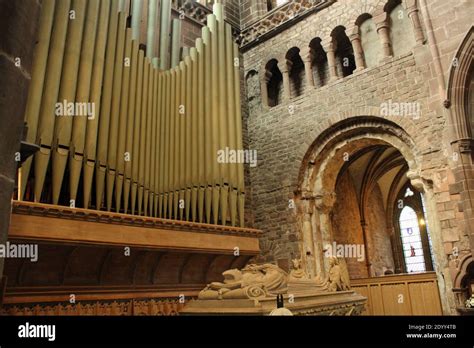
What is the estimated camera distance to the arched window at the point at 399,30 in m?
7.68

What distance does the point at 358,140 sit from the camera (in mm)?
8133

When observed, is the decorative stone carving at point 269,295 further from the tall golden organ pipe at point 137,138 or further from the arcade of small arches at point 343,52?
the arcade of small arches at point 343,52

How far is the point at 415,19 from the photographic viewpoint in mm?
7363

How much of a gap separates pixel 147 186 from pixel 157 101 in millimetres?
1356

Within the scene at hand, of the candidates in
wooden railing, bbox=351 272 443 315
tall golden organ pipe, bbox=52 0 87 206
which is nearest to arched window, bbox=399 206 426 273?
wooden railing, bbox=351 272 443 315

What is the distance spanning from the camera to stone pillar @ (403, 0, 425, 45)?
7246 millimetres

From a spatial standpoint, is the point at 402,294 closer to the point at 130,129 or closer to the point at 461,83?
the point at 461,83

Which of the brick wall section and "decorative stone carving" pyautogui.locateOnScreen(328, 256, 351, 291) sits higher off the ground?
the brick wall section

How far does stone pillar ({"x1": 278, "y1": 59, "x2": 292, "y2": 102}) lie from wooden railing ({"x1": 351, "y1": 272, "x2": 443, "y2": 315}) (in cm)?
436

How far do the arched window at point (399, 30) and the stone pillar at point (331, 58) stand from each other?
1167mm

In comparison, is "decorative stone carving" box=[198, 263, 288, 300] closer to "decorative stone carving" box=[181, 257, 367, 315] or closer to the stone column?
"decorative stone carving" box=[181, 257, 367, 315]

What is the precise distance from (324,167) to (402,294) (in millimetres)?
2921

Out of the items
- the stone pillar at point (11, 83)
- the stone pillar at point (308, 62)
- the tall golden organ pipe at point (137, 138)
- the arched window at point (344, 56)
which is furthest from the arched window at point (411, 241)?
the stone pillar at point (11, 83)

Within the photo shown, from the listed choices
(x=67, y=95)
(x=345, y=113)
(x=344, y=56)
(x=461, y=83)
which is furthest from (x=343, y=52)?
(x=67, y=95)
